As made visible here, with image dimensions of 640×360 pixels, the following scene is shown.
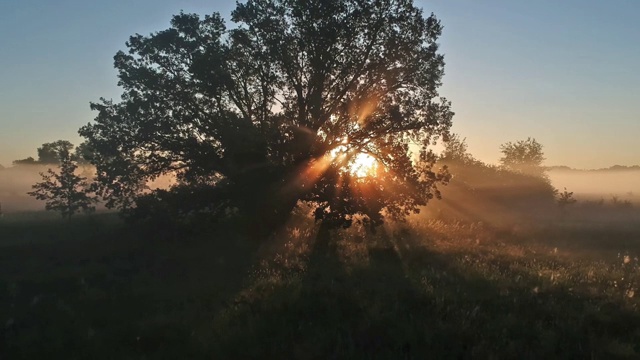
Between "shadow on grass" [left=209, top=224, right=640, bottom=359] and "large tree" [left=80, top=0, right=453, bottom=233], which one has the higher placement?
"large tree" [left=80, top=0, right=453, bottom=233]

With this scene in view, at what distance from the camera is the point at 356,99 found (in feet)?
74.5

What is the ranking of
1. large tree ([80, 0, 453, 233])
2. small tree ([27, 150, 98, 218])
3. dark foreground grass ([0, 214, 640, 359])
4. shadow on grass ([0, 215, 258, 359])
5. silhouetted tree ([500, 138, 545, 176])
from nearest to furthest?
dark foreground grass ([0, 214, 640, 359]) → shadow on grass ([0, 215, 258, 359]) → large tree ([80, 0, 453, 233]) → small tree ([27, 150, 98, 218]) → silhouetted tree ([500, 138, 545, 176])

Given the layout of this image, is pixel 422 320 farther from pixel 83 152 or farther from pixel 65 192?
pixel 83 152

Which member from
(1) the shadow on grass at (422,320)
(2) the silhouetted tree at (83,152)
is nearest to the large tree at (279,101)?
(2) the silhouetted tree at (83,152)

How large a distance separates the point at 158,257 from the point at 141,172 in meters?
8.21

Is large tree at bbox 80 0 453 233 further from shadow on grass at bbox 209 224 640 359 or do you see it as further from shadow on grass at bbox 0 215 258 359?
shadow on grass at bbox 209 224 640 359

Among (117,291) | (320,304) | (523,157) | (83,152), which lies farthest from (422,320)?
(523,157)

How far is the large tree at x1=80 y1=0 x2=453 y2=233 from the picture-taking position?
21.5 metres

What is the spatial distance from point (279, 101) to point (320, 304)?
16.2 meters

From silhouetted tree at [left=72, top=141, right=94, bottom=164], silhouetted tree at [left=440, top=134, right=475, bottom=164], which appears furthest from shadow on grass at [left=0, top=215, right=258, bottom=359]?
silhouetted tree at [left=440, top=134, right=475, bottom=164]

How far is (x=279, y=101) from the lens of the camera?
24266mm

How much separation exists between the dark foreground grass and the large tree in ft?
16.8

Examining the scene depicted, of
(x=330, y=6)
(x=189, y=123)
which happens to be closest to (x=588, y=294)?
(x=330, y=6)

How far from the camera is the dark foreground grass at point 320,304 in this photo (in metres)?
7.84
